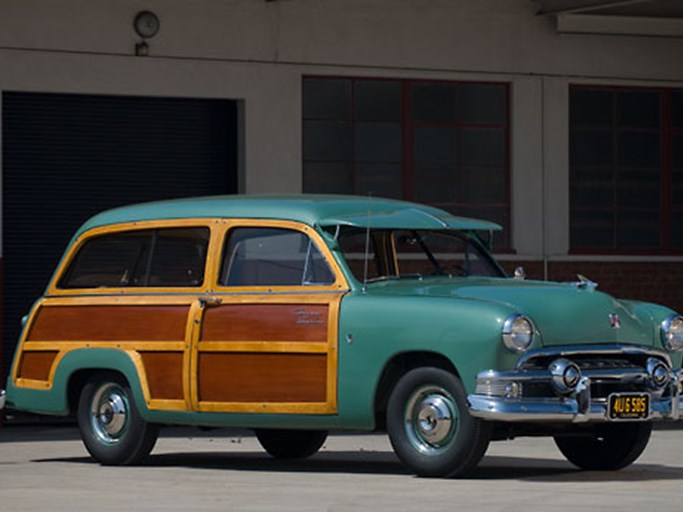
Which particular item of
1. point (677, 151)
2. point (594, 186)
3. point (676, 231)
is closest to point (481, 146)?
point (594, 186)

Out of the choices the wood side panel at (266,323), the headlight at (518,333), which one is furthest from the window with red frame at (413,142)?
the headlight at (518,333)

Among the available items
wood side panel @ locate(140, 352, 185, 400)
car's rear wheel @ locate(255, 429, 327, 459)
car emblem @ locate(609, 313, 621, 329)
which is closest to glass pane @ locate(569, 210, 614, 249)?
car's rear wheel @ locate(255, 429, 327, 459)

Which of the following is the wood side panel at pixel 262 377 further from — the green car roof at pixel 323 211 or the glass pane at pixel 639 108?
the glass pane at pixel 639 108

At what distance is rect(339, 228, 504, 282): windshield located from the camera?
504 inches

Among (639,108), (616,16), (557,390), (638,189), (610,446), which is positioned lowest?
(610,446)

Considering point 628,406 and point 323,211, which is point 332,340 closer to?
point 323,211

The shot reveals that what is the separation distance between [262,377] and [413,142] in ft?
26.4

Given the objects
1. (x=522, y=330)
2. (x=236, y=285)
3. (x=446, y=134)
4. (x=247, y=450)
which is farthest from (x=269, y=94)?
(x=522, y=330)

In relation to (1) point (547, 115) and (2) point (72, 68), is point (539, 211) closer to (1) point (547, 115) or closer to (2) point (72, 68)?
(1) point (547, 115)

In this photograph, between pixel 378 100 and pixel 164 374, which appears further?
pixel 378 100

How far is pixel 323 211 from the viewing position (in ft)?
42.3

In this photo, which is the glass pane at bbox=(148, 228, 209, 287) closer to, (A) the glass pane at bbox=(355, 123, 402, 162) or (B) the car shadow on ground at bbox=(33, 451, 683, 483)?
(B) the car shadow on ground at bbox=(33, 451, 683, 483)

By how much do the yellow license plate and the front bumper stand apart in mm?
45

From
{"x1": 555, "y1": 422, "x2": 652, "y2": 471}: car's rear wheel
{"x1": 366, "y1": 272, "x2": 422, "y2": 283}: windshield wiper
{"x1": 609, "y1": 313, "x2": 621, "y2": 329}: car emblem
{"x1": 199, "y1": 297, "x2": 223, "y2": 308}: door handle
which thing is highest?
{"x1": 366, "y1": 272, "x2": 422, "y2": 283}: windshield wiper
